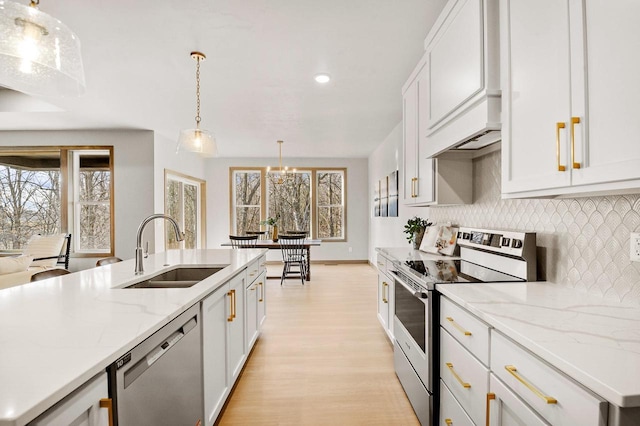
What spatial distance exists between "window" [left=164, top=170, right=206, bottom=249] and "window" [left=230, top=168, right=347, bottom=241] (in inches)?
29.5

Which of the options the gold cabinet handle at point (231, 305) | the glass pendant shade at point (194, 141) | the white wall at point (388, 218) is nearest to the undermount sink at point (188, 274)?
the gold cabinet handle at point (231, 305)

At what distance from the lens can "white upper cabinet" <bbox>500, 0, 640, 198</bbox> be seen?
2.96 feet

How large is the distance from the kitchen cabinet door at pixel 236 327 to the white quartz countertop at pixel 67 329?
10.2 inches

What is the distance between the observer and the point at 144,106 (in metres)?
4.09

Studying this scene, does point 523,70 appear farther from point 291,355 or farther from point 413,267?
point 291,355

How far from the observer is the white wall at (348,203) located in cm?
774

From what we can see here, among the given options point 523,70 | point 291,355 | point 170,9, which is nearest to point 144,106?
point 170,9

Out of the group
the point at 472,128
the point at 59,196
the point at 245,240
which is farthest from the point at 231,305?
the point at 59,196

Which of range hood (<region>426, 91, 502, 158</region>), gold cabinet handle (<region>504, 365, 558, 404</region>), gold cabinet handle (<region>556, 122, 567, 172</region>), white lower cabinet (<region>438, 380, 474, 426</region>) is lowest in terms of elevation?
white lower cabinet (<region>438, 380, 474, 426</region>)

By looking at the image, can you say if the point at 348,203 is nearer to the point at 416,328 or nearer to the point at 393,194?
the point at 393,194

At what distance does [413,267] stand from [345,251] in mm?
5782

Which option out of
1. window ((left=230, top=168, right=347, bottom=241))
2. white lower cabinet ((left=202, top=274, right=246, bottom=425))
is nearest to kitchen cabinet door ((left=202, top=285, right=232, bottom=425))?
white lower cabinet ((left=202, top=274, right=246, bottom=425))

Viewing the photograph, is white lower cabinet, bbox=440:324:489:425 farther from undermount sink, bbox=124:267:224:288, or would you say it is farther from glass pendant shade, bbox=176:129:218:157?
glass pendant shade, bbox=176:129:218:157

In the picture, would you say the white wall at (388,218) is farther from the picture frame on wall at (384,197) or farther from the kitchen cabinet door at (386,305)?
the kitchen cabinet door at (386,305)
